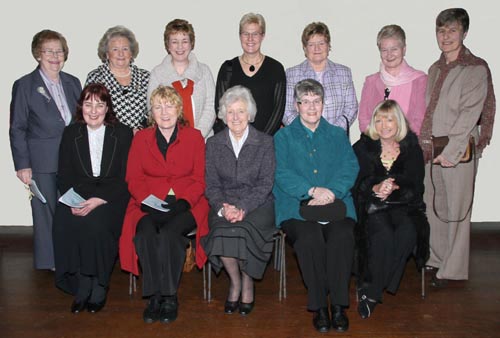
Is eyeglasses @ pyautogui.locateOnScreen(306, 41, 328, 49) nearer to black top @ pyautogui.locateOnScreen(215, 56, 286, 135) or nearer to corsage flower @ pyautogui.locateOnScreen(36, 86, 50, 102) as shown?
black top @ pyautogui.locateOnScreen(215, 56, 286, 135)

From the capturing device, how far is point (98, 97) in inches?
155

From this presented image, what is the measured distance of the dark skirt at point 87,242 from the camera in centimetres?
373

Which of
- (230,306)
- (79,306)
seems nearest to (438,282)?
(230,306)

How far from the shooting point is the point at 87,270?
12.2 ft

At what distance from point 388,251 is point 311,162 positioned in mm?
768

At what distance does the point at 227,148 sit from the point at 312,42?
1.13 meters

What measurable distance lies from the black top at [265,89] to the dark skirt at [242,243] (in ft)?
3.06

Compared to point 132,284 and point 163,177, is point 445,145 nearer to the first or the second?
point 163,177

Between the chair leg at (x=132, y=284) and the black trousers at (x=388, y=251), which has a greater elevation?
the black trousers at (x=388, y=251)

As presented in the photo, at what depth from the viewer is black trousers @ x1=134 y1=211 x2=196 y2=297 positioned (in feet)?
11.9

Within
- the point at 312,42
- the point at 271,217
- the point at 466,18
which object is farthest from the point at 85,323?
the point at 466,18

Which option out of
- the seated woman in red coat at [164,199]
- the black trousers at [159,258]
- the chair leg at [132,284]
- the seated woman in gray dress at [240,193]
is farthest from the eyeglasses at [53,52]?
the chair leg at [132,284]

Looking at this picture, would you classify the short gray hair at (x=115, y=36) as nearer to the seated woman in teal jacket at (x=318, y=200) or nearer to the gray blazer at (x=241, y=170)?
the gray blazer at (x=241, y=170)

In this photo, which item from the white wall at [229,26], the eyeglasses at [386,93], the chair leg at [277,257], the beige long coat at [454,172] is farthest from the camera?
the white wall at [229,26]
